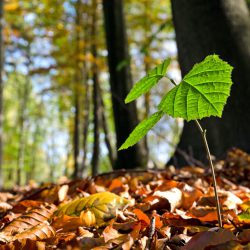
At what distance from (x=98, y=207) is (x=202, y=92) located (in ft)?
2.30

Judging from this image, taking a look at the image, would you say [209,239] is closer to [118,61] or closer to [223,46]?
[223,46]

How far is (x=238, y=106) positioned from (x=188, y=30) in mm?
828

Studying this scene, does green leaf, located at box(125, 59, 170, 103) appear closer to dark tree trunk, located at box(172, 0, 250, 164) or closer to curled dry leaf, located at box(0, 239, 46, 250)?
curled dry leaf, located at box(0, 239, 46, 250)

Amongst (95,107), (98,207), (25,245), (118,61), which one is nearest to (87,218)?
(98,207)

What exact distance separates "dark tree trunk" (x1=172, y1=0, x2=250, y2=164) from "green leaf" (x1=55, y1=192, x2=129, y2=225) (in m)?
1.62

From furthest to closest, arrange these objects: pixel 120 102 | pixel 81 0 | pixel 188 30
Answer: pixel 81 0 → pixel 120 102 → pixel 188 30

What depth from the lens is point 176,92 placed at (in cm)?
93

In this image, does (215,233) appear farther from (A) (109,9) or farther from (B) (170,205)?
(A) (109,9)

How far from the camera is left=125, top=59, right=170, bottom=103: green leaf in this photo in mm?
979

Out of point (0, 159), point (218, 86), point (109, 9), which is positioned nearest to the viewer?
point (218, 86)

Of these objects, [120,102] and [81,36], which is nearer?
[120,102]

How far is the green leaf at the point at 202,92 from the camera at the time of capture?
887 millimetres

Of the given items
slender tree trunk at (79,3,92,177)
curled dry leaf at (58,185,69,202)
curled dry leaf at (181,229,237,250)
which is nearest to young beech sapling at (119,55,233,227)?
curled dry leaf at (181,229,237,250)

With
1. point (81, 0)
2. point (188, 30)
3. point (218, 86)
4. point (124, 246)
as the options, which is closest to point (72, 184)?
point (124, 246)
